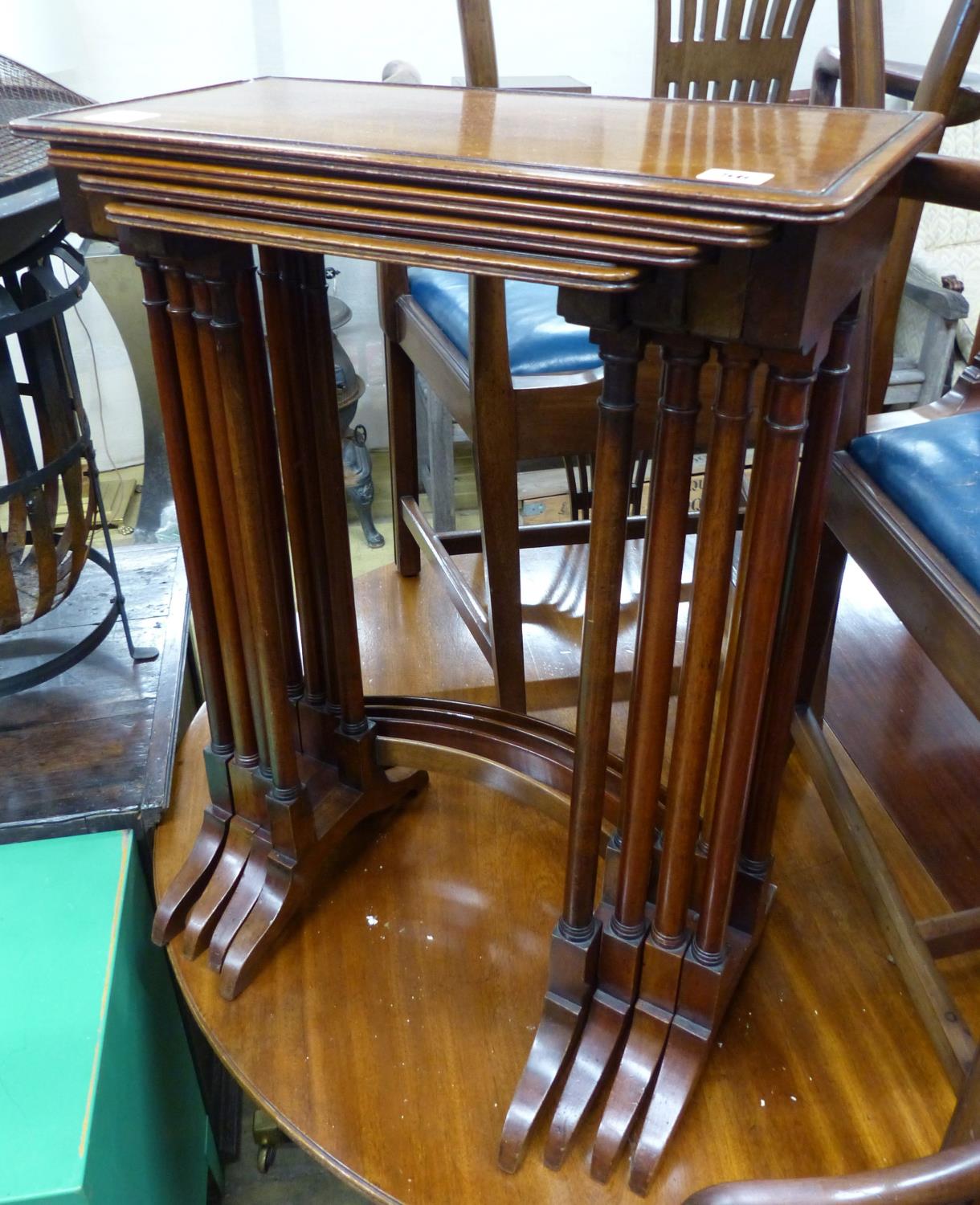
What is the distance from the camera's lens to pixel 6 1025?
92cm

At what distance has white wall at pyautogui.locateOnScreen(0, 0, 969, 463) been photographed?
7.95 feet

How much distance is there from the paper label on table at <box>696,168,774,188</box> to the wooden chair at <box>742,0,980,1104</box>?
0.82ft

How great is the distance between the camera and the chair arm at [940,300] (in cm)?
245

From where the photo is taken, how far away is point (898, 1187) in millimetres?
419

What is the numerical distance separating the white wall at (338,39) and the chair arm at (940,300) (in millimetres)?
677

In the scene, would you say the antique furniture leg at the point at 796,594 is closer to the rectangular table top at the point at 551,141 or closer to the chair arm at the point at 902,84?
the rectangular table top at the point at 551,141

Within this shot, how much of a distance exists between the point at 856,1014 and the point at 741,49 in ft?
3.60

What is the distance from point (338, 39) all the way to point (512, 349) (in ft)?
6.34

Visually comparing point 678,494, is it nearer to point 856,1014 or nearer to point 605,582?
point 605,582

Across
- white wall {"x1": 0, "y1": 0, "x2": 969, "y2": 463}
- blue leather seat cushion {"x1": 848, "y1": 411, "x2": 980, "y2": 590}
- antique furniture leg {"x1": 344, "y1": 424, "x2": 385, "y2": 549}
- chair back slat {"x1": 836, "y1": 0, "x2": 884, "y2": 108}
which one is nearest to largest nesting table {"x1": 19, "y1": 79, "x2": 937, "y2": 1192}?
blue leather seat cushion {"x1": 848, "y1": 411, "x2": 980, "y2": 590}

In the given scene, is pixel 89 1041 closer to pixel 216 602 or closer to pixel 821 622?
pixel 216 602

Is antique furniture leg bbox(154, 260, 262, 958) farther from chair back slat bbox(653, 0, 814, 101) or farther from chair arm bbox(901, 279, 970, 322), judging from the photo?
chair arm bbox(901, 279, 970, 322)

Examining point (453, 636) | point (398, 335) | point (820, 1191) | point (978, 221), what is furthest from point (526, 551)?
point (978, 221)

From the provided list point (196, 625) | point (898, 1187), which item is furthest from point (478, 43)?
point (898, 1187)
